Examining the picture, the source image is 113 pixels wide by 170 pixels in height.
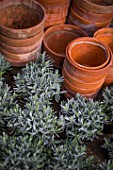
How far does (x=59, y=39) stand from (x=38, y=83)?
3.27 ft

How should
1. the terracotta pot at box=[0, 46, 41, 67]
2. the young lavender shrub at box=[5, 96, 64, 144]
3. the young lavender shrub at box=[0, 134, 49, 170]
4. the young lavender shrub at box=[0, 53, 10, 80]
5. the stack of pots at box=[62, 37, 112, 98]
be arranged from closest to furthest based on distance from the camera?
the young lavender shrub at box=[0, 134, 49, 170] → the young lavender shrub at box=[5, 96, 64, 144] → the stack of pots at box=[62, 37, 112, 98] → the young lavender shrub at box=[0, 53, 10, 80] → the terracotta pot at box=[0, 46, 41, 67]

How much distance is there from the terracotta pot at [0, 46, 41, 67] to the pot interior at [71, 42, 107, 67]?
1.54 feet

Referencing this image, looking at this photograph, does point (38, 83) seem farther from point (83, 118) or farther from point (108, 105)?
point (108, 105)

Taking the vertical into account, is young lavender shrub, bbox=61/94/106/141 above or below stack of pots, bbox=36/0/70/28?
below

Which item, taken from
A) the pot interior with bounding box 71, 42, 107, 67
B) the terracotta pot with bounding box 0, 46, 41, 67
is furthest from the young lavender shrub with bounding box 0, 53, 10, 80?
the pot interior with bounding box 71, 42, 107, 67

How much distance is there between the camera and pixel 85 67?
285 cm

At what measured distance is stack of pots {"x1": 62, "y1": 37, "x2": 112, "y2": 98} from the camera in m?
2.89

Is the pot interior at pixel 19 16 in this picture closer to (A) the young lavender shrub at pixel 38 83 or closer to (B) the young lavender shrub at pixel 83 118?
(A) the young lavender shrub at pixel 38 83

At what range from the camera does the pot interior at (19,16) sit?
127 inches

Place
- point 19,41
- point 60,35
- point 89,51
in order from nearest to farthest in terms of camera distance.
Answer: point 19,41 < point 89,51 < point 60,35

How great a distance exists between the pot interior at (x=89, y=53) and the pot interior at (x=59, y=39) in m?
0.36

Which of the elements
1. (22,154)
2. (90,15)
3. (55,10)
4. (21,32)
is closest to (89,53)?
(90,15)

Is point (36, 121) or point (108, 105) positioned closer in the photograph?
point (36, 121)

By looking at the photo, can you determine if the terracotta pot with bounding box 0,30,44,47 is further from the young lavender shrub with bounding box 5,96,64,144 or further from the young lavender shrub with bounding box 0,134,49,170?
the young lavender shrub with bounding box 0,134,49,170
